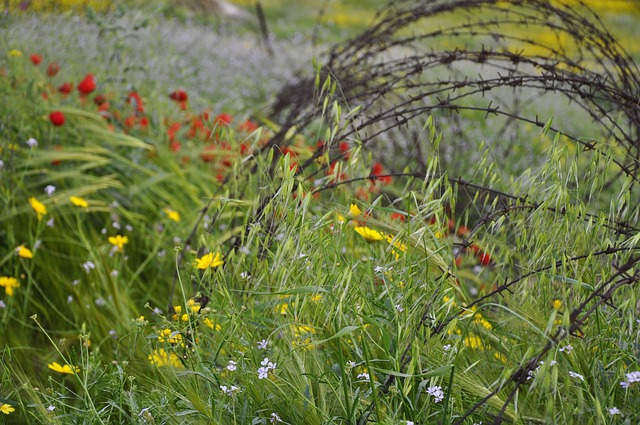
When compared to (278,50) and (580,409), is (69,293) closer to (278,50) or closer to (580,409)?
(580,409)

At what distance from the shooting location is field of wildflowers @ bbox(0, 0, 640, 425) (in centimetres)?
141

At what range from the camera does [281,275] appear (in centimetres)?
143

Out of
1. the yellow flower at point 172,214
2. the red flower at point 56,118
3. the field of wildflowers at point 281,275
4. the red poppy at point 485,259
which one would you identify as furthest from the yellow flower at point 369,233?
the red flower at point 56,118

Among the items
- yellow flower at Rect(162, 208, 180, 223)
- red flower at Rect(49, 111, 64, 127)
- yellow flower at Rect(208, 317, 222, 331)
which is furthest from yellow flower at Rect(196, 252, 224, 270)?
red flower at Rect(49, 111, 64, 127)

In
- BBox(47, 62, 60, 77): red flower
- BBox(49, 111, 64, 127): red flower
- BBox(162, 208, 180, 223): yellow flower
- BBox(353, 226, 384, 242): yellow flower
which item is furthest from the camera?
BBox(47, 62, 60, 77): red flower

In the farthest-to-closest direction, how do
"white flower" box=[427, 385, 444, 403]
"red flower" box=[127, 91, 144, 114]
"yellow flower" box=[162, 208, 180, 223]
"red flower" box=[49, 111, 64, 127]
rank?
"red flower" box=[127, 91, 144, 114] < "red flower" box=[49, 111, 64, 127] < "yellow flower" box=[162, 208, 180, 223] < "white flower" box=[427, 385, 444, 403]

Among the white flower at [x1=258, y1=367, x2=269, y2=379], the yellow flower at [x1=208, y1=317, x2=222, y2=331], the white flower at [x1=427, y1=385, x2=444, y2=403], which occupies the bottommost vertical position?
the yellow flower at [x1=208, y1=317, x2=222, y2=331]

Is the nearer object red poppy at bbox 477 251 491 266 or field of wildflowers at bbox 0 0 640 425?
field of wildflowers at bbox 0 0 640 425

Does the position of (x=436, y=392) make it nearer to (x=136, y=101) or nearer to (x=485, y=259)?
(x=485, y=259)

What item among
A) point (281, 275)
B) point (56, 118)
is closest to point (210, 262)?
point (281, 275)

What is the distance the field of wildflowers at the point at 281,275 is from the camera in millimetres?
1413

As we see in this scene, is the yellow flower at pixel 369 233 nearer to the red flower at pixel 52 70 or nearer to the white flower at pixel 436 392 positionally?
the white flower at pixel 436 392

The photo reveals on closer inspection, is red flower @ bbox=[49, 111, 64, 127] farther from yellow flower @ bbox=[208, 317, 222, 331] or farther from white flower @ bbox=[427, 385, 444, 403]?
white flower @ bbox=[427, 385, 444, 403]

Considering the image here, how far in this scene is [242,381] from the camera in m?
1.55
